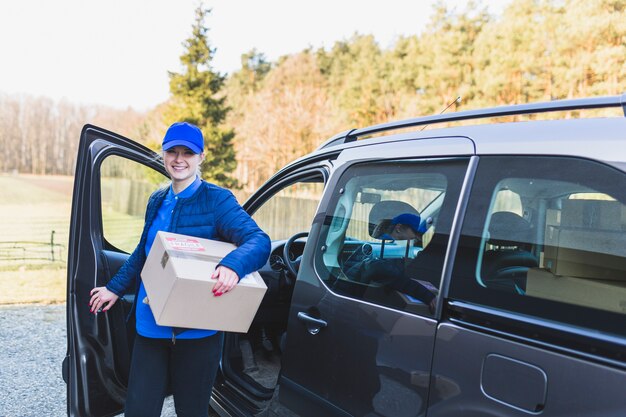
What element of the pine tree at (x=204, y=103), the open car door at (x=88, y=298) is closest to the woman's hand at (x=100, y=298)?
the open car door at (x=88, y=298)

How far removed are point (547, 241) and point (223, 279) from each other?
3.45 feet

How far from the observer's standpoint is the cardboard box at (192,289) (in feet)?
5.05

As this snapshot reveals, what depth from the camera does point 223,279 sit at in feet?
5.14

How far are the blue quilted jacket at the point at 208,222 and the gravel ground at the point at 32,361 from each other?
1853 millimetres

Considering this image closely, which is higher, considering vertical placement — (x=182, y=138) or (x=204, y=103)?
(x=204, y=103)

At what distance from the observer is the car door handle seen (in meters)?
1.76

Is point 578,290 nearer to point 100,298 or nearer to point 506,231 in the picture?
point 506,231

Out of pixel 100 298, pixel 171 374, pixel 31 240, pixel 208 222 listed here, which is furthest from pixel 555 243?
pixel 31 240

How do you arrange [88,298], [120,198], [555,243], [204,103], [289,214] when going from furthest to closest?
[204,103] < [289,214] < [120,198] < [88,298] < [555,243]

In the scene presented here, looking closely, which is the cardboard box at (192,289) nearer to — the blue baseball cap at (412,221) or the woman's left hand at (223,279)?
the woman's left hand at (223,279)

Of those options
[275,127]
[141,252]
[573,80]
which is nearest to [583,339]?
[141,252]

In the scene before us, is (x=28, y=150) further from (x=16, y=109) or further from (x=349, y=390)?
(x=349, y=390)

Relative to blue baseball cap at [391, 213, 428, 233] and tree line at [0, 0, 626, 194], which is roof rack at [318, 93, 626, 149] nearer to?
blue baseball cap at [391, 213, 428, 233]

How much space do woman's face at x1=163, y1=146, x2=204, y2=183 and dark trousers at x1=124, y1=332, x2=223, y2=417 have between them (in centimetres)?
68
